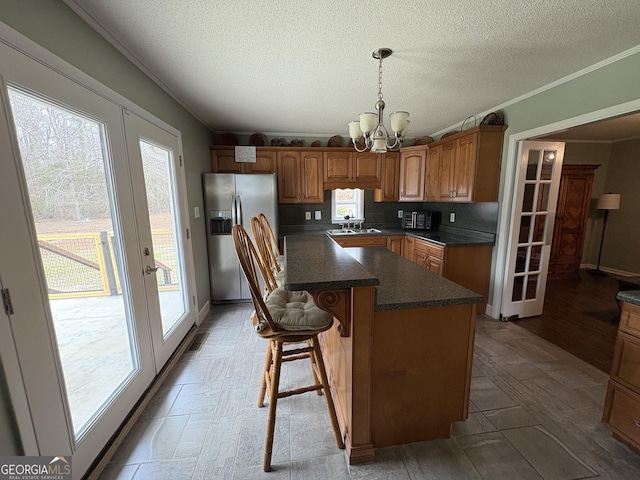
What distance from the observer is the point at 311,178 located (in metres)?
3.76

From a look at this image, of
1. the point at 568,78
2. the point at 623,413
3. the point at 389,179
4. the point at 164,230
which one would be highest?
the point at 568,78

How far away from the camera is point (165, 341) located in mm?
2086

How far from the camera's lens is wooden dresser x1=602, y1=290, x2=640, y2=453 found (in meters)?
1.29

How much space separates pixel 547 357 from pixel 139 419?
3.20 meters

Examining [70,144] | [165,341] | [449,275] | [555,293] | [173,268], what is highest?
[70,144]

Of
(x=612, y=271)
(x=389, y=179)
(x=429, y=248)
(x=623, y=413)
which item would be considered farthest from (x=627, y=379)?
(x=612, y=271)

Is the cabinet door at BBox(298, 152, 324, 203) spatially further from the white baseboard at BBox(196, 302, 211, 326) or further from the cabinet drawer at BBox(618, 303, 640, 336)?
the cabinet drawer at BBox(618, 303, 640, 336)

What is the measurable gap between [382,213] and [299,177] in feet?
5.14

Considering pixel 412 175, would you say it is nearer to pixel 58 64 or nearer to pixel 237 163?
pixel 237 163

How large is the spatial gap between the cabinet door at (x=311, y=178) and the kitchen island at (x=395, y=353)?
2.43 meters

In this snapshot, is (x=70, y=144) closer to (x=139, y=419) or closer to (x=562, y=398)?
(x=139, y=419)

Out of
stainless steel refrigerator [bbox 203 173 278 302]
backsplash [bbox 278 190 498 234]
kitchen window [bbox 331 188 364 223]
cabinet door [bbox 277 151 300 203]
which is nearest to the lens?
stainless steel refrigerator [bbox 203 173 278 302]

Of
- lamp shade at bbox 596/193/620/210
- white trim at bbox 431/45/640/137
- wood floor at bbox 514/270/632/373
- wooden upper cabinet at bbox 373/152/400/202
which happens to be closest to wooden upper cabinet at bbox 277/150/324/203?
wooden upper cabinet at bbox 373/152/400/202

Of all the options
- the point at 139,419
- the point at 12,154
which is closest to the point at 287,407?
the point at 139,419
